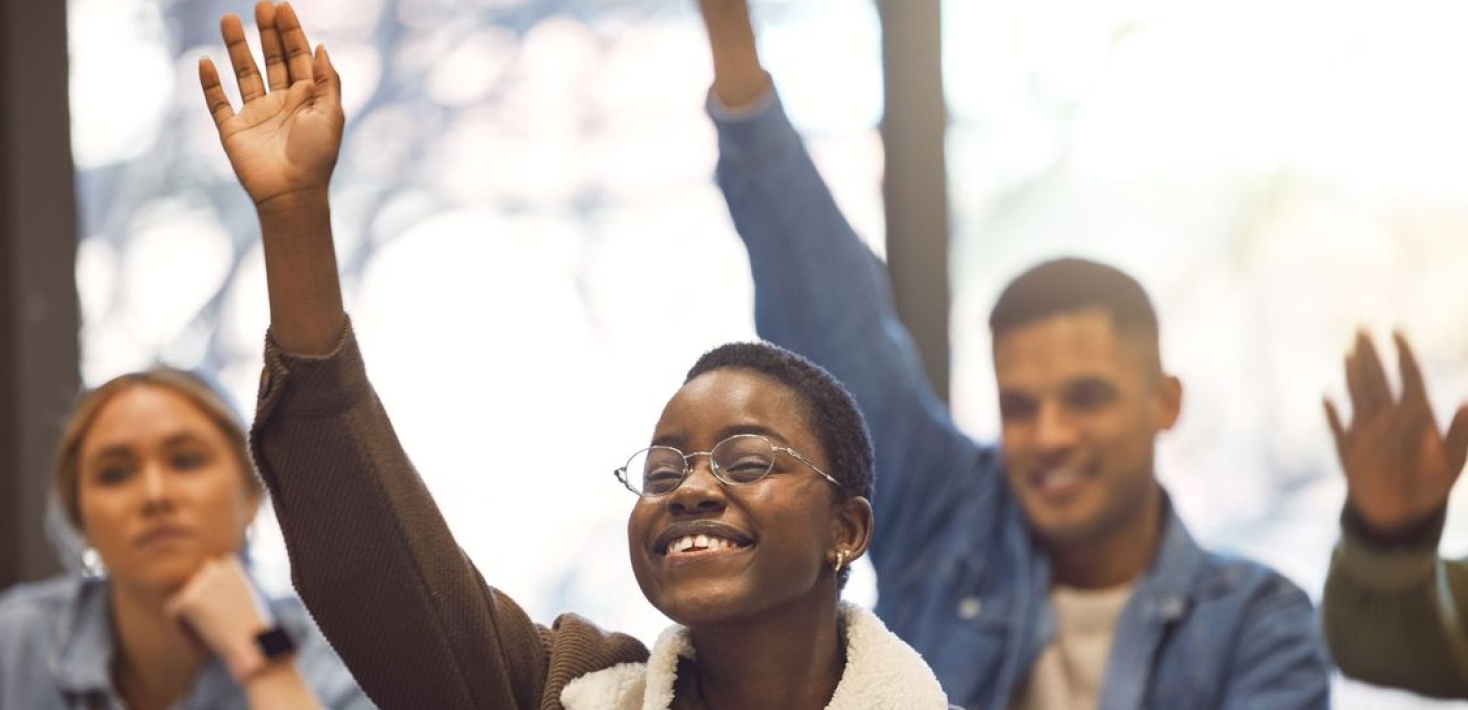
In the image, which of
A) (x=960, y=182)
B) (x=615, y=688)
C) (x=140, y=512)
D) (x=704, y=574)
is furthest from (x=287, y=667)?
(x=960, y=182)

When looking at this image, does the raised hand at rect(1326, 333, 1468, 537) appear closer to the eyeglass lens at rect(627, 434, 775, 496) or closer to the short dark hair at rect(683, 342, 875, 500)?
the short dark hair at rect(683, 342, 875, 500)

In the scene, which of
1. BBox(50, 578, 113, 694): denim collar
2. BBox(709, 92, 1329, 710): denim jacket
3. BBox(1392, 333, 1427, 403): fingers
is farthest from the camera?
BBox(50, 578, 113, 694): denim collar

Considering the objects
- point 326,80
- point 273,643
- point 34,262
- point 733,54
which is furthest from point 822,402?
point 34,262

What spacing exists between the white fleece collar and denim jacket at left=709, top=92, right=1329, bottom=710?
45cm

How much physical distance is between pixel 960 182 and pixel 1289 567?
1.82 ft

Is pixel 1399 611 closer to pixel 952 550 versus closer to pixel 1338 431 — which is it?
pixel 1338 431

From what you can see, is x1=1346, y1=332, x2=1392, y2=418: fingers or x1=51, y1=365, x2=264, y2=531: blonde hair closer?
x1=1346, y1=332, x2=1392, y2=418: fingers

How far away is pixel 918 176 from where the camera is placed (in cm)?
199

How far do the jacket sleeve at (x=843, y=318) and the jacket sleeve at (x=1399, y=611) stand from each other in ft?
1.12

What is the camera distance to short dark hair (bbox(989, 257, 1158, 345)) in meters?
1.72

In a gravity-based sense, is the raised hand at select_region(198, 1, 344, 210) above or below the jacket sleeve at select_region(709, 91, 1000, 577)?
above

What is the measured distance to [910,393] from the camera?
5.58 ft

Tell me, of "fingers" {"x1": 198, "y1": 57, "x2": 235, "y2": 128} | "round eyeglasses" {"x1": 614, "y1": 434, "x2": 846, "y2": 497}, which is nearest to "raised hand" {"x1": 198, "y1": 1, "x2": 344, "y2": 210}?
"fingers" {"x1": 198, "y1": 57, "x2": 235, "y2": 128}

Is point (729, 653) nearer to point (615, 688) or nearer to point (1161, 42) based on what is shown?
point (615, 688)
